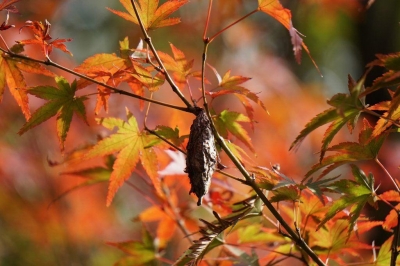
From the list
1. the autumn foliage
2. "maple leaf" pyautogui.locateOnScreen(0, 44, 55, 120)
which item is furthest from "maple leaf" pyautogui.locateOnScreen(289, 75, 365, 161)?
"maple leaf" pyautogui.locateOnScreen(0, 44, 55, 120)

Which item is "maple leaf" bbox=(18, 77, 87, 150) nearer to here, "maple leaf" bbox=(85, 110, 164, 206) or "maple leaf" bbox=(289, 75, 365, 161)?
"maple leaf" bbox=(85, 110, 164, 206)

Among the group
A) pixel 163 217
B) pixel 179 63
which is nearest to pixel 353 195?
pixel 179 63

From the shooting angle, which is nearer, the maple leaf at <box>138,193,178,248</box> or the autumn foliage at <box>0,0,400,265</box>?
the autumn foliage at <box>0,0,400,265</box>

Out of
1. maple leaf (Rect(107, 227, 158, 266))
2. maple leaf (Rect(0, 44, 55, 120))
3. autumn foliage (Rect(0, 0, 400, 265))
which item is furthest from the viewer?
maple leaf (Rect(107, 227, 158, 266))

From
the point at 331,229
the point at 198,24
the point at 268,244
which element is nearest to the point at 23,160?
the point at 198,24

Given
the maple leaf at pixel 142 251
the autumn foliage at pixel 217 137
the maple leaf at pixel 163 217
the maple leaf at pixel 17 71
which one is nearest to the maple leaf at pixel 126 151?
the autumn foliage at pixel 217 137

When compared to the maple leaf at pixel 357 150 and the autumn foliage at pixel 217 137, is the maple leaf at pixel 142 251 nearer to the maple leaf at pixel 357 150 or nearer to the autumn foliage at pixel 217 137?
the autumn foliage at pixel 217 137

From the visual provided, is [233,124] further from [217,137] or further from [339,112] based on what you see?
[339,112]
